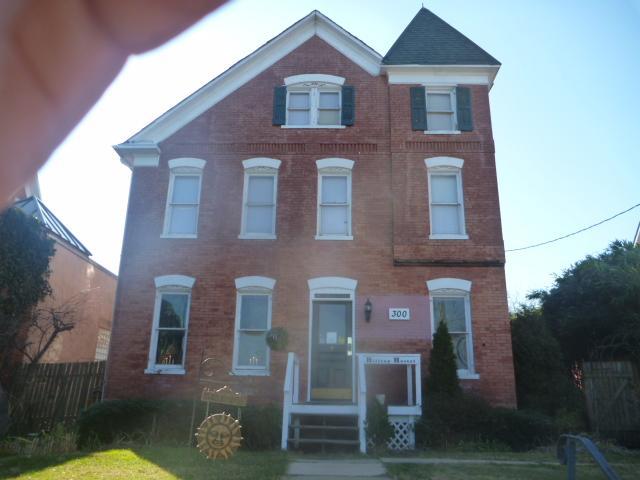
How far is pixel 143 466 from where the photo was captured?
8359 mm

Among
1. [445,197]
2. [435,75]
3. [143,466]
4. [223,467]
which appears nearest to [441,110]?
[435,75]

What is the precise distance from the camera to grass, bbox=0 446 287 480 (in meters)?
7.71

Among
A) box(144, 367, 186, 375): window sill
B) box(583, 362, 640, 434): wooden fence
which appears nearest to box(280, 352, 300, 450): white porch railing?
box(144, 367, 186, 375): window sill

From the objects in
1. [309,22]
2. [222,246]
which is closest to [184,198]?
[222,246]

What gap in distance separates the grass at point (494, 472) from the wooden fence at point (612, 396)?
11.7 feet

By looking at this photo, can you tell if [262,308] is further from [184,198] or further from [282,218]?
[184,198]

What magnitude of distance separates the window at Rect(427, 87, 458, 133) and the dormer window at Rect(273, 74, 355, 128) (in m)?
2.16

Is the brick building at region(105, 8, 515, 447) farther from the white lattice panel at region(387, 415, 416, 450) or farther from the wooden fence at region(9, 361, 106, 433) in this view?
the wooden fence at region(9, 361, 106, 433)

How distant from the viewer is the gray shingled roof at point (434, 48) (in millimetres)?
14648

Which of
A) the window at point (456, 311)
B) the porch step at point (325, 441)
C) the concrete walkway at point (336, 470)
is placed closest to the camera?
the concrete walkway at point (336, 470)

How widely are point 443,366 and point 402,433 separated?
1731 millimetres

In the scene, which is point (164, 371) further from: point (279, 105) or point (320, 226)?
point (279, 105)

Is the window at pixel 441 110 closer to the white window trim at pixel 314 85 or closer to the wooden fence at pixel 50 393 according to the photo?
the white window trim at pixel 314 85

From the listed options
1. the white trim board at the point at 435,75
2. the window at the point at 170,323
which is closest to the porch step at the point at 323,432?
the window at the point at 170,323
